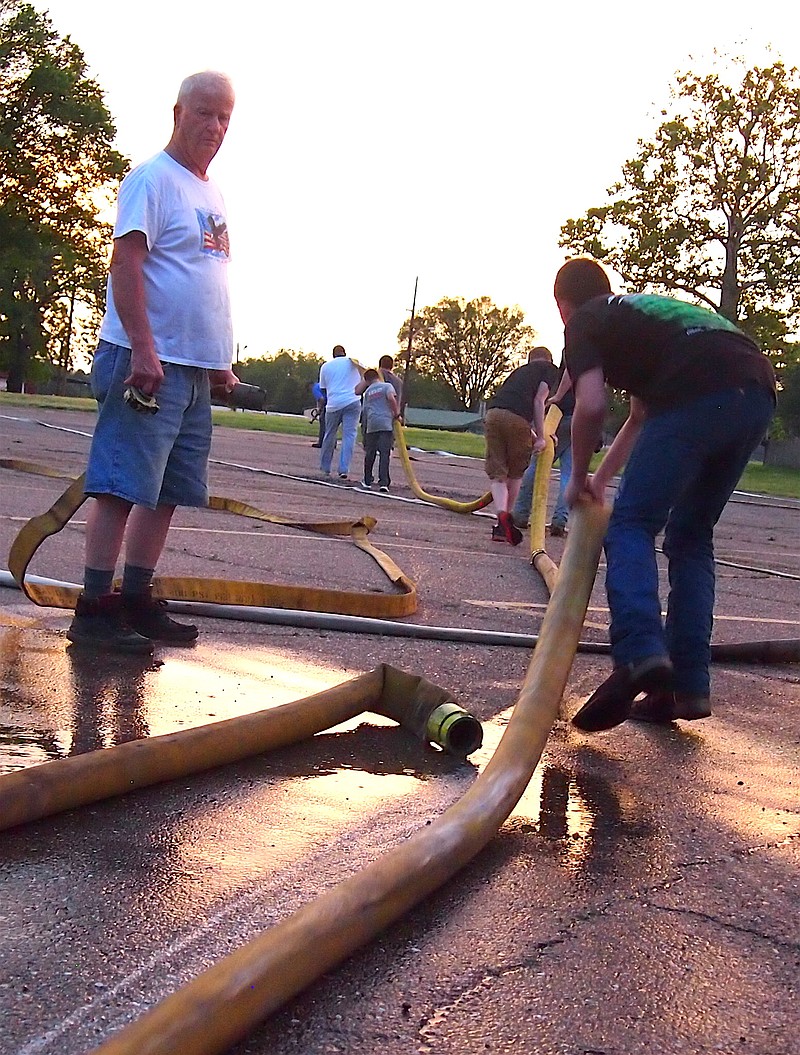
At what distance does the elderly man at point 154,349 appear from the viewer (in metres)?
4.45

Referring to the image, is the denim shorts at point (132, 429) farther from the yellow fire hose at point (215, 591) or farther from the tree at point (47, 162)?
the tree at point (47, 162)

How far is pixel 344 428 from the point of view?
53.5ft

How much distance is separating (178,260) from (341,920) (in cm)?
303

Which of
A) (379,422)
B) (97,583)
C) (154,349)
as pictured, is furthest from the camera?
(379,422)

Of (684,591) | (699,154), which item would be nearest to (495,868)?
(684,591)

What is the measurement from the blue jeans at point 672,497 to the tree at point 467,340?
416 ft

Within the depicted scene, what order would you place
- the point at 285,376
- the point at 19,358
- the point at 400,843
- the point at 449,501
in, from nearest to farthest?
1. the point at 400,843
2. the point at 449,501
3. the point at 19,358
4. the point at 285,376

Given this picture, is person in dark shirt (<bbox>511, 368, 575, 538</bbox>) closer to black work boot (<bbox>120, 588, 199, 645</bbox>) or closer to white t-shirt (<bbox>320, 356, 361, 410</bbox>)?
white t-shirt (<bbox>320, 356, 361, 410</bbox>)

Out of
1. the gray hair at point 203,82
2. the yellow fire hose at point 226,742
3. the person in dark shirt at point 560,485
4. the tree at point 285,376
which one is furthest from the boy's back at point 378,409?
the tree at point 285,376

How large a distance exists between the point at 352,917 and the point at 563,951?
439 millimetres

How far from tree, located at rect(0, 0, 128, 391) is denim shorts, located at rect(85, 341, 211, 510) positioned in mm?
50890

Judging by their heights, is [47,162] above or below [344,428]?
above

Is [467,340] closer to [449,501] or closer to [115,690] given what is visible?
[449,501]

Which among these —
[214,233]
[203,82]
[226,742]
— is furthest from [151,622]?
[203,82]
